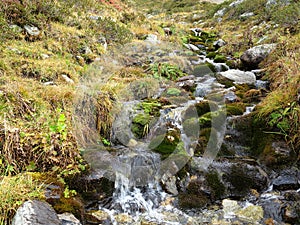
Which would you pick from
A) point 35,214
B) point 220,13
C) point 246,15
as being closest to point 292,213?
point 35,214

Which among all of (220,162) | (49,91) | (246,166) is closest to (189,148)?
(220,162)

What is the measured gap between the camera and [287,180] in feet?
13.4

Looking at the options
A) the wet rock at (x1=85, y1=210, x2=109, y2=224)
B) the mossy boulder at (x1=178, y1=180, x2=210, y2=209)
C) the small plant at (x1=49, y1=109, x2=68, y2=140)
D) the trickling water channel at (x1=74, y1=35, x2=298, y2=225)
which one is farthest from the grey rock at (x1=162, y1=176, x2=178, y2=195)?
the small plant at (x1=49, y1=109, x2=68, y2=140)

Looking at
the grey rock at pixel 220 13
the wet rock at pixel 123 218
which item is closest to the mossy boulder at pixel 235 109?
the wet rock at pixel 123 218

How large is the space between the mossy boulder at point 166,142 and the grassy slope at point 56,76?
1.05 m

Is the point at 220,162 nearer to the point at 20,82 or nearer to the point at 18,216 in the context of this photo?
the point at 18,216

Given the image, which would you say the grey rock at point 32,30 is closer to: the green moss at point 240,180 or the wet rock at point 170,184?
the wet rock at point 170,184

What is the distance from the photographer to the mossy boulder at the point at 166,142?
15.3 feet

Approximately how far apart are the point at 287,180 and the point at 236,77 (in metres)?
4.56

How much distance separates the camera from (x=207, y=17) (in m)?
23.1

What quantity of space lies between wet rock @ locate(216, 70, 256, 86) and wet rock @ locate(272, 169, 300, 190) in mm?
4028

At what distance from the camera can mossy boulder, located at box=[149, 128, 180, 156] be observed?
15.3ft

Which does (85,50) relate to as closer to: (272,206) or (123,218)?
(123,218)

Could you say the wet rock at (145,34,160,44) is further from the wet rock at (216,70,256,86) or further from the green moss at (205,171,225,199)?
the green moss at (205,171,225,199)
